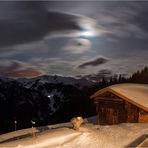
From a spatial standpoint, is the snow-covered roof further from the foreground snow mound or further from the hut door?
the foreground snow mound

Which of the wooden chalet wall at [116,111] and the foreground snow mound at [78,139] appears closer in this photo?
the foreground snow mound at [78,139]

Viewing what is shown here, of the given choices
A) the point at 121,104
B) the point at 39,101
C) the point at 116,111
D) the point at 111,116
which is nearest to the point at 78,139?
the point at 121,104

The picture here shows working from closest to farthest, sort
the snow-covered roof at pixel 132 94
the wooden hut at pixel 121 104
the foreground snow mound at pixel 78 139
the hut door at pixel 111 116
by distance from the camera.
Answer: the foreground snow mound at pixel 78 139
the snow-covered roof at pixel 132 94
the wooden hut at pixel 121 104
the hut door at pixel 111 116

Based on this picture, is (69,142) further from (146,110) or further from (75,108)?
(75,108)

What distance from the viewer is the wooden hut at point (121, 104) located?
74.6 ft

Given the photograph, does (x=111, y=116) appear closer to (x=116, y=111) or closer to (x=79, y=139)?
(x=116, y=111)

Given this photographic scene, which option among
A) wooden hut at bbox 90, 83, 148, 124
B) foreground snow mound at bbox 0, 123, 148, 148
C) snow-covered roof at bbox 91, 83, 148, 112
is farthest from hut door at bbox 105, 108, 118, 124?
foreground snow mound at bbox 0, 123, 148, 148

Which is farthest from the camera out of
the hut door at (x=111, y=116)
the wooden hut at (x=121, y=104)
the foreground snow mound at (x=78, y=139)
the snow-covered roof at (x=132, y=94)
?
the hut door at (x=111, y=116)

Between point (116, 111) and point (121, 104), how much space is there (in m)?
0.88

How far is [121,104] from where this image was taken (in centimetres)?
2395

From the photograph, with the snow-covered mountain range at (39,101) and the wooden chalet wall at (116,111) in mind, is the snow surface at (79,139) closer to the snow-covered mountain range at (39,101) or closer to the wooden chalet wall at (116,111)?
the wooden chalet wall at (116,111)

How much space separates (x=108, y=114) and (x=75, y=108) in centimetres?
2740

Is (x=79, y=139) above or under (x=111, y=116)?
above

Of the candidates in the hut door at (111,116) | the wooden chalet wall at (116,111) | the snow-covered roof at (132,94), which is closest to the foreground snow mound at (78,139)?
the snow-covered roof at (132,94)
